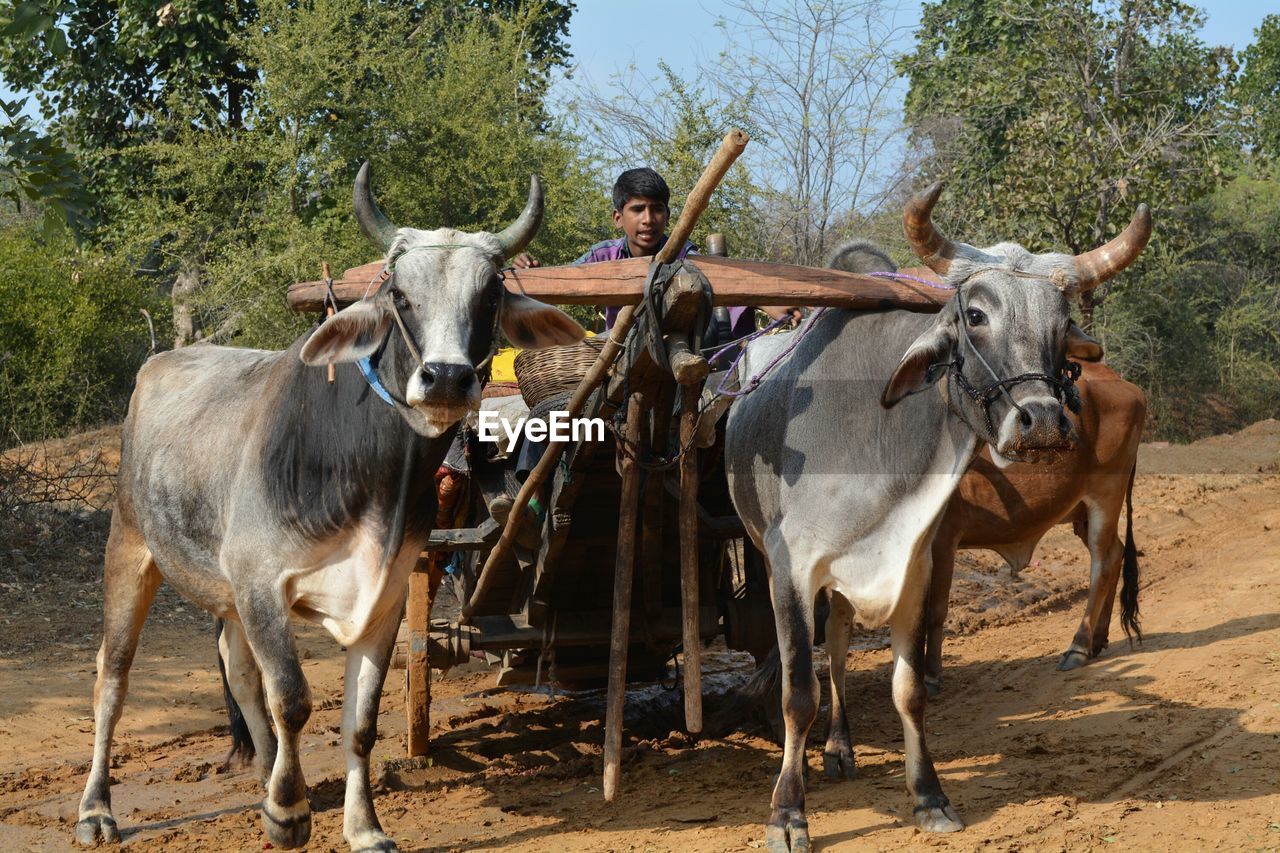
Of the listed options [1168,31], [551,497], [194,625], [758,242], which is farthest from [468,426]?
[1168,31]

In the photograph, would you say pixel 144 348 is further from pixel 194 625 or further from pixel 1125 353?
pixel 1125 353

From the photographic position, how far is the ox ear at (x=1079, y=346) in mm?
4422

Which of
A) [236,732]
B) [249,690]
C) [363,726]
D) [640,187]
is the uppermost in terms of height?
[640,187]

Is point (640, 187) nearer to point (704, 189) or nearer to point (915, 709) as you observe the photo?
point (704, 189)

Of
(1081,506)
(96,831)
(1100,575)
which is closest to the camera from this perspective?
(96,831)

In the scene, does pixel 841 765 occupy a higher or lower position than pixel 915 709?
lower

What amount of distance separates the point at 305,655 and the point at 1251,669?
5.42 metres

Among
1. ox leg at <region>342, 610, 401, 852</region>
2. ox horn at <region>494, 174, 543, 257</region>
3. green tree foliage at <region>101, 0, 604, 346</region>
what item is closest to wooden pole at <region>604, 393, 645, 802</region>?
ox horn at <region>494, 174, 543, 257</region>

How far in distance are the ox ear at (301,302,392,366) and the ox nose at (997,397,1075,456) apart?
204 centimetres

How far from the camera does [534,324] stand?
4520 mm

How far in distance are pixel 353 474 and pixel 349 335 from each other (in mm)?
473

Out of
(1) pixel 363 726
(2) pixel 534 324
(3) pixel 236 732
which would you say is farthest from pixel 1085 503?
(3) pixel 236 732

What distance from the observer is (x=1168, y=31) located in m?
15.4

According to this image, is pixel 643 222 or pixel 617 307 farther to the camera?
pixel 643 222
